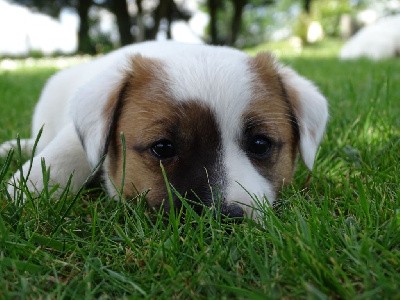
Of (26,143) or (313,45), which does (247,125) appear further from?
(313,45)

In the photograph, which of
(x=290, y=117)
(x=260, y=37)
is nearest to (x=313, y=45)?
(x=260, y=37)

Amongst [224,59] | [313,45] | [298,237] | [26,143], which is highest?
[224,59]

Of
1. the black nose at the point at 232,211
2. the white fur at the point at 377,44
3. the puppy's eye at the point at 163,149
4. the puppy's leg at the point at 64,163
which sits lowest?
the white fur at the point at 377,44

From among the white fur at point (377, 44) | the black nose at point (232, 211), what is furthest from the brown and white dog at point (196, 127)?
the white fur at point (377, 44)

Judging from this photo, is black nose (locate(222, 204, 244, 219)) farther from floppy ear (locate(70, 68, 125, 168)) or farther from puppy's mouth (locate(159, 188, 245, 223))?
floppy ear (locate(70, 68, 125, 168))

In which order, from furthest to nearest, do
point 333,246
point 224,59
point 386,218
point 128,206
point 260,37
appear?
point 260,37, point 224,59, point 128,206, point 386,218, point 333,246

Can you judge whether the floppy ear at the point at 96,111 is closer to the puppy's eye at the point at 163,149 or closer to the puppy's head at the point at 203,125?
the puppy's head at the point at 203,125

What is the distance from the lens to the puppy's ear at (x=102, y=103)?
2723 mm

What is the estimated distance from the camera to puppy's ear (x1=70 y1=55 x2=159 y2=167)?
8.93ft

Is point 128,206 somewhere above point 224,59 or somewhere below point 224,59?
below

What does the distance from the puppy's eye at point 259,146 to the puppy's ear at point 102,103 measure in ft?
2.11

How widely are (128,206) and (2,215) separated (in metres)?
0.52

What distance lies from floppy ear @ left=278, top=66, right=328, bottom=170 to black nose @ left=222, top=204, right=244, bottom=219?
32.1 inches

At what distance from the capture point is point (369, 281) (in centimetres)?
154
